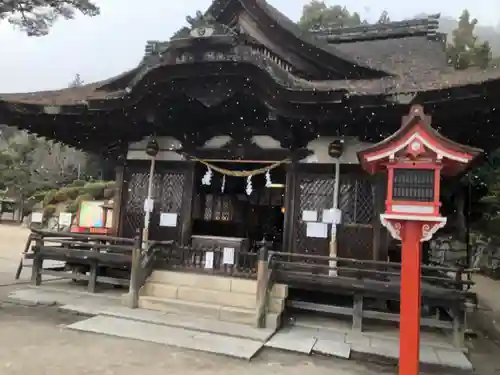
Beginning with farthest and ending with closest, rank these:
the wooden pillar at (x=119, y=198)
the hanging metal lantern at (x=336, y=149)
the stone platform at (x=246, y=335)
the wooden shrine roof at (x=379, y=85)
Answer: the wooden pillar at (x=119, y=198), the hanging metal lantern at (x=336, y=149), the wooden shrine roof at (x=379, y=85), the stone platform at (x=246, y=335)

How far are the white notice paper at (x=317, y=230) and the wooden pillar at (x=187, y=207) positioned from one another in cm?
281

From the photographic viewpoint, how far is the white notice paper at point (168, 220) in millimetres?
9758

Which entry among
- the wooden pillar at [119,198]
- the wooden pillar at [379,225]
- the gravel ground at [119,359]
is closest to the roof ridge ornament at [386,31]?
the wooden pillar at [379,225]

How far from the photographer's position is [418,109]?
461cm

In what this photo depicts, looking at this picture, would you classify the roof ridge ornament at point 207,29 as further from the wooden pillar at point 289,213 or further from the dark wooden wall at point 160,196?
the dark wooden wall at point 160,196

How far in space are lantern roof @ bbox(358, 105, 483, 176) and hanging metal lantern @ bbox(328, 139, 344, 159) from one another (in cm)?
370

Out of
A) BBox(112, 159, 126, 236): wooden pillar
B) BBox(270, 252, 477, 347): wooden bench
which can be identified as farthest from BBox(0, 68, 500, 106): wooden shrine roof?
BBox(270, 252, 477, 347): wooden bench

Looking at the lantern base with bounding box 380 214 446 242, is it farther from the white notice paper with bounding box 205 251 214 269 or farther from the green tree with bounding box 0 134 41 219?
the green tree with bounding box 0 134 41 219

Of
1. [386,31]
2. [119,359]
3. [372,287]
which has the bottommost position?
[119,359]

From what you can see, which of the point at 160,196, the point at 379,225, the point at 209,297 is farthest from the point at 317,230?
the point at 160,196

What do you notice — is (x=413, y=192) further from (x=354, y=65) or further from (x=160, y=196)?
(x=160, y=196)

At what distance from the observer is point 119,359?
5.44 meters

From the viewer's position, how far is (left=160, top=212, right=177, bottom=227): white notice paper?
32.0ft

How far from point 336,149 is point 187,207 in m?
3.72
